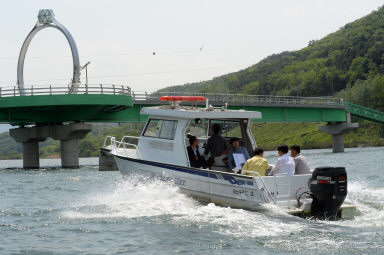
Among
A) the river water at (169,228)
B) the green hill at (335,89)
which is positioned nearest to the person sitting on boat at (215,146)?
the river water at (169,228)

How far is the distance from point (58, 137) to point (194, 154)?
34838mm

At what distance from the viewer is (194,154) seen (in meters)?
18.8

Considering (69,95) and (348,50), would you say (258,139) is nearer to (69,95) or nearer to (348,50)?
(348,50)

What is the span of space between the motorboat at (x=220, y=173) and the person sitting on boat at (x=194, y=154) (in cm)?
31

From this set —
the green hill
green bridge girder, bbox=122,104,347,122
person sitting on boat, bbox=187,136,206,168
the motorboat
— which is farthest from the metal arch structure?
the green hill

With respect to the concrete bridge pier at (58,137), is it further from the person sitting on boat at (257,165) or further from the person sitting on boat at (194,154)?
the person sitting on boat at (257,165)

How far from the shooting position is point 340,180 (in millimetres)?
14648

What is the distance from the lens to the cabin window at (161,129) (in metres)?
19.0

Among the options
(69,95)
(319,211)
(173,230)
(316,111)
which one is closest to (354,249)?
(319,211)

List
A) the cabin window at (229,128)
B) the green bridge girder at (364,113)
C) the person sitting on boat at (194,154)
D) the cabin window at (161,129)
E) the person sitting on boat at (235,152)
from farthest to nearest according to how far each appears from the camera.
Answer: the green bridge girder at (364,113)
the cabin window at (229,128)
the cabin window at (161,129)
the person sitting on boat at (194,154)
the person sitting on boat at (235,152)

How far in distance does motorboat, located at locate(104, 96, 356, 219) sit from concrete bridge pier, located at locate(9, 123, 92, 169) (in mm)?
28819

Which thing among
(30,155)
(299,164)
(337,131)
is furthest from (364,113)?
(299,164)

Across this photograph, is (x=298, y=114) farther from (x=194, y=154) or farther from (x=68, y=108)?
(x=194, y=154)

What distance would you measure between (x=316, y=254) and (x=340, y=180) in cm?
378
